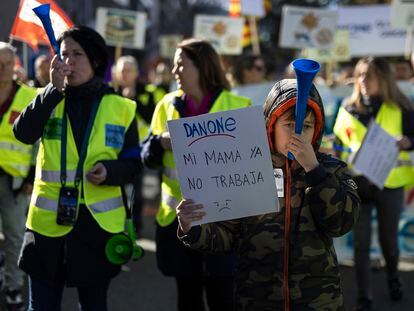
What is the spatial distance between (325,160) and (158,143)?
59.4 inches

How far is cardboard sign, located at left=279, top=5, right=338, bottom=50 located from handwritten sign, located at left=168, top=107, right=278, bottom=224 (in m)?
6.14

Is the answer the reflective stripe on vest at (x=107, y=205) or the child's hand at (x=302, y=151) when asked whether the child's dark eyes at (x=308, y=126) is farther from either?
the reflective stripe on vest at (x=107, y=205)

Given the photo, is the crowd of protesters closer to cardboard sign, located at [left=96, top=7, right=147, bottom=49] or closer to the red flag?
the red flag

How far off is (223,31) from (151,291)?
476cm

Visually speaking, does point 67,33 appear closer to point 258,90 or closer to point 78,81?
point 78,81

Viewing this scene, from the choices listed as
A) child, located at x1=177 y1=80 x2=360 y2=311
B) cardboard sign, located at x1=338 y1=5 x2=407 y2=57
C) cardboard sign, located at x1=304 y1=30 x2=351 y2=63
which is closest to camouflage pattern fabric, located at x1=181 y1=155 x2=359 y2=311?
child, located at x1=177 y1=80 x2=360 y2=311

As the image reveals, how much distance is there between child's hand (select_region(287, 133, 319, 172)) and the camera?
2463 mm

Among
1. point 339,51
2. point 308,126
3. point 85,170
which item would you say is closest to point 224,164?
point 308,126

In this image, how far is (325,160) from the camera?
8.89 ft

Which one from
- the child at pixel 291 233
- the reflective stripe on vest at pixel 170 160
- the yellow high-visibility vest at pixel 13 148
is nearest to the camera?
the child at pixel 291 233

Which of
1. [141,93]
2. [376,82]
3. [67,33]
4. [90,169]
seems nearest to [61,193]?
[90,169]

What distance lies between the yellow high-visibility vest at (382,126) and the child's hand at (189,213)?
9.62ft

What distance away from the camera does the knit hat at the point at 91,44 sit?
3506mm

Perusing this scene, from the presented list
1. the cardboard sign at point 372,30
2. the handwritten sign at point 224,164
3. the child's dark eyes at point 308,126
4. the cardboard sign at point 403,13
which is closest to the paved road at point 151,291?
the handwritten sign at point 224,164
